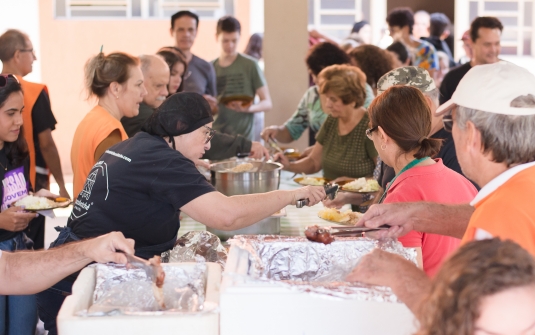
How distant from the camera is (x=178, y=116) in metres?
2.04

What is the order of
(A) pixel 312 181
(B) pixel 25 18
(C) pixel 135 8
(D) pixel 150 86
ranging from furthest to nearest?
1. (C) pixel 135 8
2. (B) pixel 25 18
3. (D) pixel 150 86
4. (A) pixel 312 181

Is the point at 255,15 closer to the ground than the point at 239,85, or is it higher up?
higher up

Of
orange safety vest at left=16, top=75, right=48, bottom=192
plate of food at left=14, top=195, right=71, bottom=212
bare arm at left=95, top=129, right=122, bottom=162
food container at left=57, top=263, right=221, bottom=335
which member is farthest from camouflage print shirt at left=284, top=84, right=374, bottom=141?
food container at left=57, top=263, right=221, bottom=335

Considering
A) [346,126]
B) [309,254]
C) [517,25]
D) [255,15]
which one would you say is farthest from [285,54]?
[517,25]

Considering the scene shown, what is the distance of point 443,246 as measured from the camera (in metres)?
1.93

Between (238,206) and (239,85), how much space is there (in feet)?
10.8

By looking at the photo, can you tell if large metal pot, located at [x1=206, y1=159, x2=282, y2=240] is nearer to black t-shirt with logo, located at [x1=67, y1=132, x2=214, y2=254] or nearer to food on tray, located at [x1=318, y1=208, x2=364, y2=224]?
food on tray, located at [x1=318, y1=208, x2=364, y2=224]

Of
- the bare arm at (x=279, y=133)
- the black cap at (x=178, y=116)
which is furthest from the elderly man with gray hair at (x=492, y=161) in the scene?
the bare arm at (x=279, y=133)

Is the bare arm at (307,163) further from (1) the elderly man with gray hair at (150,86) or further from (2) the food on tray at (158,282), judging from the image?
(2) the food on tray at (158,282)

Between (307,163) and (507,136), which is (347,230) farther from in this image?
(307,163)

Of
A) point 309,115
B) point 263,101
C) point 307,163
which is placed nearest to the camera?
point 307,163

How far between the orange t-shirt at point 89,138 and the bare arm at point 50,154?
768 millimetres

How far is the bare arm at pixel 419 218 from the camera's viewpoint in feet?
5.61

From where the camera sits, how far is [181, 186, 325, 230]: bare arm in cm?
190
